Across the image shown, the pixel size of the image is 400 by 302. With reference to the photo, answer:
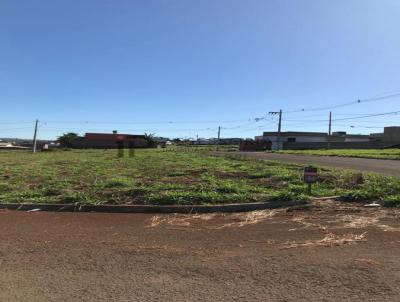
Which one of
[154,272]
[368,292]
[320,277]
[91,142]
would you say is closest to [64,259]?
[154,272]

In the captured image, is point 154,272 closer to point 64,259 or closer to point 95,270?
point 95,270

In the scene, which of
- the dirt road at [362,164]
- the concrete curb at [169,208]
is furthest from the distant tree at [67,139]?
the concrete curb at [169,208]

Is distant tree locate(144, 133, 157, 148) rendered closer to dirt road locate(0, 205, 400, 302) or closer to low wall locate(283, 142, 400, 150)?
low wall locate(283, 142, 400, 150)

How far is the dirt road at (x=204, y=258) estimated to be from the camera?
5.45 meters

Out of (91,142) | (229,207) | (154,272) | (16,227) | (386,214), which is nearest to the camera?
(154,272)

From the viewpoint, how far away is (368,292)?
5301 millimetres

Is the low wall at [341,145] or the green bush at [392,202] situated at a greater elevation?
the low wall at [341,145]

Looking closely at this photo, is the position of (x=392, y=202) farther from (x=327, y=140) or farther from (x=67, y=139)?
(x=67, y=139)

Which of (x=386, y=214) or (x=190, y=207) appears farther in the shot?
(x=190, y=207)

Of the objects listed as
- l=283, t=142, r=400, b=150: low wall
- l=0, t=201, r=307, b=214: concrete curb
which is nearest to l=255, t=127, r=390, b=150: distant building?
l=283, t=142, r=400, b=150: low wall

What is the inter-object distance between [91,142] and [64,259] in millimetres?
112191

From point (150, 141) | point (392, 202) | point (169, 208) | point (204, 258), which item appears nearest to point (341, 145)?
point (150, 141)

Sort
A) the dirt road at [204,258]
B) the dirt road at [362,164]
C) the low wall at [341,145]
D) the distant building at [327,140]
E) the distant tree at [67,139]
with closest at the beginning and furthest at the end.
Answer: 1. the dirt road at [204,258]
2. the dirt road at [362,164]
3. the low wall at [341,145]
4. the distant building at [327,140]
5. the distant tree at [67,139]

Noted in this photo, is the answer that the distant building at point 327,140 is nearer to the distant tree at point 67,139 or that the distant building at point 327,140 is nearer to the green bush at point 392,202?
the distant tree at point 67,139
